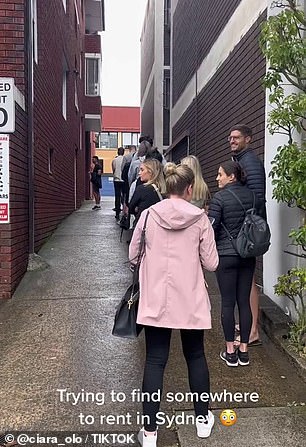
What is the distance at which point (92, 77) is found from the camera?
71.4ft

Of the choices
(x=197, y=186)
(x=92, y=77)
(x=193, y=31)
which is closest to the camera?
(x=197, y=186)

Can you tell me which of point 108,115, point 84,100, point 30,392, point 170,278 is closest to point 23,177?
point 30,392

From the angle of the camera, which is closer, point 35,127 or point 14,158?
point 14,158

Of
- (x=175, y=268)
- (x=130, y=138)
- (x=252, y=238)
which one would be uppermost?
(x=130, y=138)

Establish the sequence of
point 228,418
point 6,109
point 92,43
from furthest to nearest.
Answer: point 92,43 → point 6,109 → point 228,418

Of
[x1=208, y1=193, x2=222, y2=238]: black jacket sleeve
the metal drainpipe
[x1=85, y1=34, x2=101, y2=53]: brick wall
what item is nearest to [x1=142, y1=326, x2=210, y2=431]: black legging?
[x1=208, y1=193, x2=222, y2=238]: black jacket sleeve

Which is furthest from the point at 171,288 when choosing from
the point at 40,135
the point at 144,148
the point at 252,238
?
the point at 40,135

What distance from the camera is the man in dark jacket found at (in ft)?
14.0

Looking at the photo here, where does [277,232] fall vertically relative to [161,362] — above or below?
above

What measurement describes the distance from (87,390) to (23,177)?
12.4ft

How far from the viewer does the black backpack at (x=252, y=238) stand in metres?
3.94

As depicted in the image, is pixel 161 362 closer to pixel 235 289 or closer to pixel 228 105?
pixel 235 289

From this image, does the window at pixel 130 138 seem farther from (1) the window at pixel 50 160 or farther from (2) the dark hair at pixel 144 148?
(2) the dark hair at pixel 144 148

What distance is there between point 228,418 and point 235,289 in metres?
1.12
